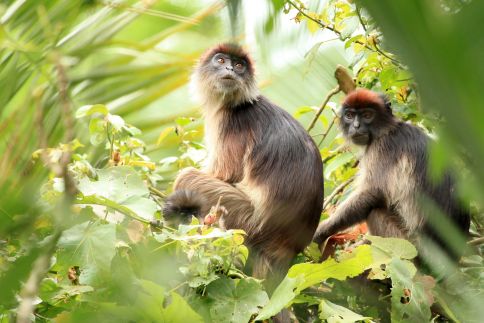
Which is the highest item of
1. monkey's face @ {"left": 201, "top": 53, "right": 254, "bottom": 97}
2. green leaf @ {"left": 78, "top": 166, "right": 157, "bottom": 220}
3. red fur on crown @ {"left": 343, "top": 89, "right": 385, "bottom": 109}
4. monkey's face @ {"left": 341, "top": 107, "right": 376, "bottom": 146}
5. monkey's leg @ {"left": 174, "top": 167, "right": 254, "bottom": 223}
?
green leaf @ {"left": 78, "top": 166, "right": 157, "bottom": 220}

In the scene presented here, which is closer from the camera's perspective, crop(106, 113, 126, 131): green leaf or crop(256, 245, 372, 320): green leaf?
crop(256, 245, 372, 320): green leaf

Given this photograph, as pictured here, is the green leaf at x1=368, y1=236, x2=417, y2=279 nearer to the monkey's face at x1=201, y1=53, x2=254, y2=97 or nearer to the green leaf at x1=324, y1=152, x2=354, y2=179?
the green leaf at x1=324, y1=152, x2=354, y2=179

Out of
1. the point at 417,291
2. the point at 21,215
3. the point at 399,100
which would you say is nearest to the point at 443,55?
the point at 21,215

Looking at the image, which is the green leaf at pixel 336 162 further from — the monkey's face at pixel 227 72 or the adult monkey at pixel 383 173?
the monkey's face at pixel 227 72

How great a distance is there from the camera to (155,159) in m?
6.30

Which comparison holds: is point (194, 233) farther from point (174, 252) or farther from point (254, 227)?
point (254, 227)

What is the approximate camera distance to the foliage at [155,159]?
34 cm

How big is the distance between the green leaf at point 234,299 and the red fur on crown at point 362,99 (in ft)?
8.45

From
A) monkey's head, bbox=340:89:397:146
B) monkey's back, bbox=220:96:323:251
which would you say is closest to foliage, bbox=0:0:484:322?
monkey's head, bbox=340:89:397:146

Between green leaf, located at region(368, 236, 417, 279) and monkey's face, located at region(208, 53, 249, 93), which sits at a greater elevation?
monkey's face, located at region(208, 53, 249, 93)

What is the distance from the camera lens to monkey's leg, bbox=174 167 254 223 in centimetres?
437

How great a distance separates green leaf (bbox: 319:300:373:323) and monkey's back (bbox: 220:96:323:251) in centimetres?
116

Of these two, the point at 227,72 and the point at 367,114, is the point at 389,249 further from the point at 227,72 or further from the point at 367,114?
the point at 227,72

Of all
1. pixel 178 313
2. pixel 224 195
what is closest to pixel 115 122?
pixel 224 195
